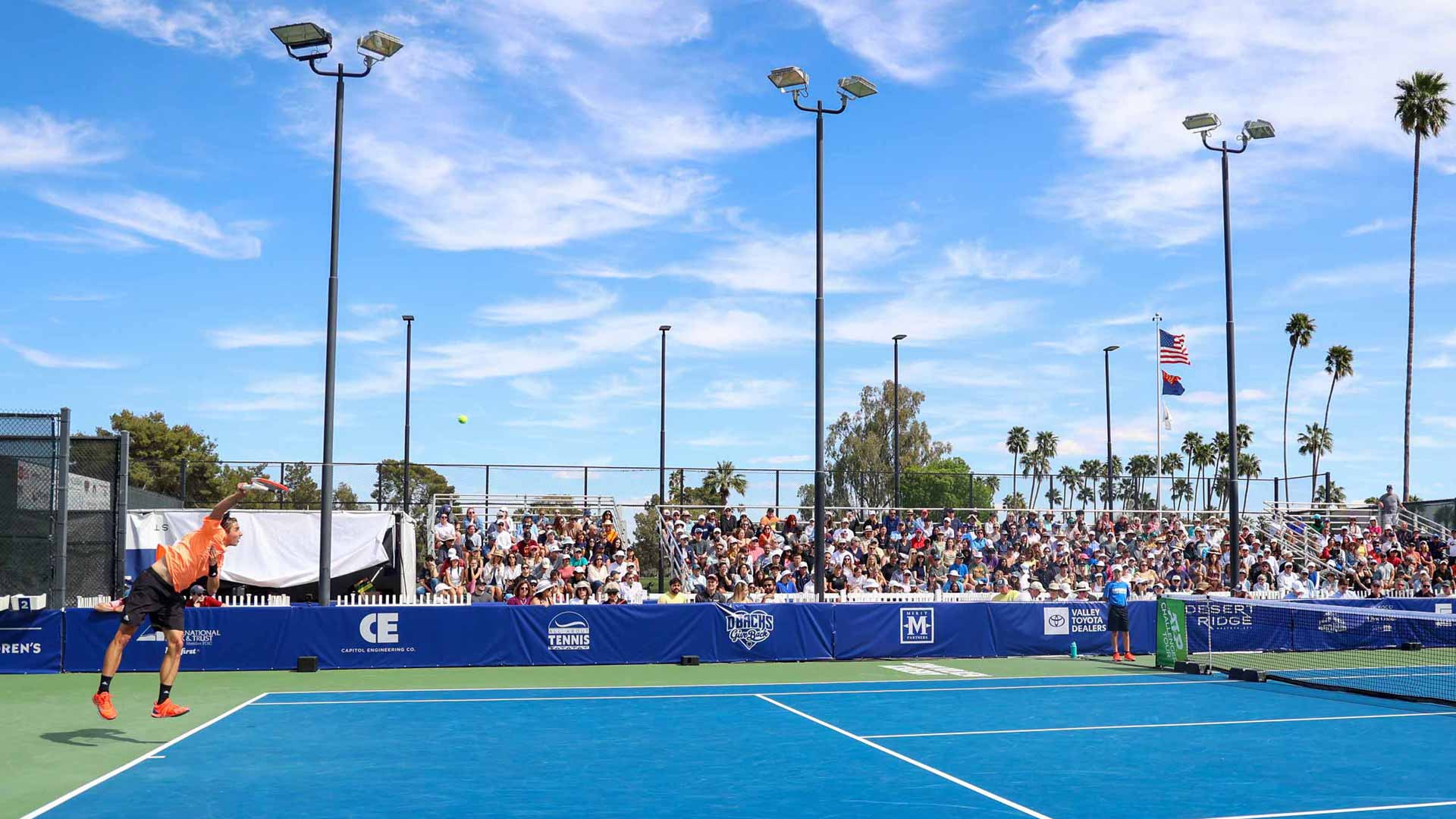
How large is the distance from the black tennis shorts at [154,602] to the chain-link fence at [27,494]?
806 cm

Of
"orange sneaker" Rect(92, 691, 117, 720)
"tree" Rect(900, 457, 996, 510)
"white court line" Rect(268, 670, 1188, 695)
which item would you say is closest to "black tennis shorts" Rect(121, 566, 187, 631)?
"orange sneaker" Rect(92, 691, 117, 720)

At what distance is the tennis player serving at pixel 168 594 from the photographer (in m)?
11.4

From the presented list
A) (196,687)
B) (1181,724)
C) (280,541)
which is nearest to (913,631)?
(1181,724)

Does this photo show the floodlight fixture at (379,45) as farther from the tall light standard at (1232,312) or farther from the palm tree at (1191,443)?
the palm tree at (1191,443)

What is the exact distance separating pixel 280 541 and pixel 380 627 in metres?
6.12

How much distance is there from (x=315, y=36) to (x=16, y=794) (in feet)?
41.8

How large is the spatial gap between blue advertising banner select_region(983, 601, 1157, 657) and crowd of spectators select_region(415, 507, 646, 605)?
6.78 meters

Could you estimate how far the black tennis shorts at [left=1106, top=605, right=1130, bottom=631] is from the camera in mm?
21141

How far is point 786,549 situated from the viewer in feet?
92.9

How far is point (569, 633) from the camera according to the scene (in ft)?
66.7

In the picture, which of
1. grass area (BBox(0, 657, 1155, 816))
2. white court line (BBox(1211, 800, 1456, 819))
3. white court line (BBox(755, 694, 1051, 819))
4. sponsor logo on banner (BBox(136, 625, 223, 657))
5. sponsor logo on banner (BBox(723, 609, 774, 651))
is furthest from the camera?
sponsor logo on banner (BBox(723, 609, 774, 651))

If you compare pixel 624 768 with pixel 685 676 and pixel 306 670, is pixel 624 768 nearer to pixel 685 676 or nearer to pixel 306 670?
pixel 685 676

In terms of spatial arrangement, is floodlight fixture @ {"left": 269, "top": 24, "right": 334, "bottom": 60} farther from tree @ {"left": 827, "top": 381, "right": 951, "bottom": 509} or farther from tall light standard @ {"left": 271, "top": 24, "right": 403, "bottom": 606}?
tree @ {"left": 827, "top": 381, "right": 951, "bottom": 509}

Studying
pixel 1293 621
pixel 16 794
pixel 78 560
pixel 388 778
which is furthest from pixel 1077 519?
pixel 16 794
